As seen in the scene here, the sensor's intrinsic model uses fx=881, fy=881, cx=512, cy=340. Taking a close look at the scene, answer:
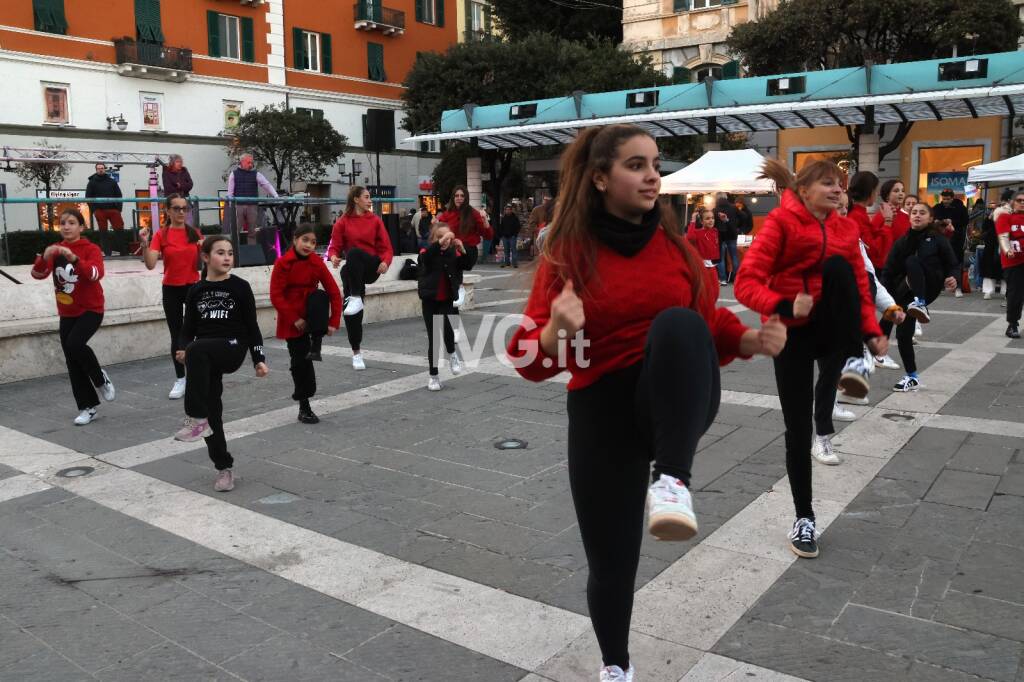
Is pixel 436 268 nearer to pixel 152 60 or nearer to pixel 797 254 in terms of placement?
pixel 797 254

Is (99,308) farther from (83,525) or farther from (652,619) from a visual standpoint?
(652,619)

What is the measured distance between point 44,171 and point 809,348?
98.6 ft

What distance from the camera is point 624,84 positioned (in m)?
29.4

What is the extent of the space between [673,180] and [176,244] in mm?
11168

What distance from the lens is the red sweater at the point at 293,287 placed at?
21.6 ft

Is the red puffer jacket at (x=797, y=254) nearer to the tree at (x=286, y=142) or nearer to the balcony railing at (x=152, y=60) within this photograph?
the tree at (x=286, y=142)

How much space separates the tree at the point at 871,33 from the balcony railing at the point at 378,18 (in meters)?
18.8

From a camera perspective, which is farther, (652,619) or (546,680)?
(652,619)

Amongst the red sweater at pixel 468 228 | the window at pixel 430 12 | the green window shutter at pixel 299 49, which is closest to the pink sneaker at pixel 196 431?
the red sweater at pixel 468 228

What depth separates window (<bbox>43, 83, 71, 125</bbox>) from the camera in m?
30.2

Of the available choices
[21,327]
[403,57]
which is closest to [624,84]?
[403,57]

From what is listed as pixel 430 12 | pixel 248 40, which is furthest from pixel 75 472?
pixel 430 12

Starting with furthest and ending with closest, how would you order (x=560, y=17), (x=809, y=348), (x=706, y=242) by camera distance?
(x=560, y=17) < (x=706, y=242) < (x=809, y=348)

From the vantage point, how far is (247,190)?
43.1ft
